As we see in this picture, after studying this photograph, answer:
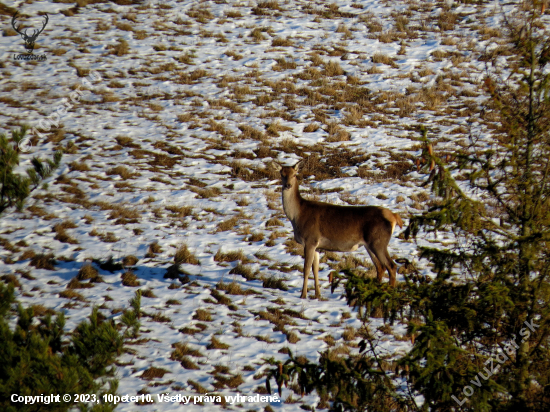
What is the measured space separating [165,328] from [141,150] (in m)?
9.79

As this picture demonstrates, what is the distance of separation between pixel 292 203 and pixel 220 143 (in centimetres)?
822

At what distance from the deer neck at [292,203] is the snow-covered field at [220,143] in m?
1.32

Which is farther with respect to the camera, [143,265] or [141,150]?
[141,150]

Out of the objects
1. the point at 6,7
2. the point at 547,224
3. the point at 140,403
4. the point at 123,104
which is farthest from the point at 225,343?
the point at 6,7

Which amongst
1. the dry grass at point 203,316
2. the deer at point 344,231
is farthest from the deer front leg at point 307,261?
the dry grass at point 203,316

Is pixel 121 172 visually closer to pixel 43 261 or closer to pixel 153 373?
pixel 43 261

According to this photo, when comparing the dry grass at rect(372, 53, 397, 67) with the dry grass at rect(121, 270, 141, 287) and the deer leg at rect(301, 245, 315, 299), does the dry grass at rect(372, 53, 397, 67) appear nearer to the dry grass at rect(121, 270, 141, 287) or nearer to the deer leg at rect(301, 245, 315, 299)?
the deer leg at rect(301, 245, 315, 299)

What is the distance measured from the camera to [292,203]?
10922 millimetres

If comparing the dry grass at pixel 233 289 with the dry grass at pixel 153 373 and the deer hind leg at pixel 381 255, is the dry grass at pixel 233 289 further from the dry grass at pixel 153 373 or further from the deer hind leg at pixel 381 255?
the dry grass at pixel 153 373

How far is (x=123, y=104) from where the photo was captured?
2067cm

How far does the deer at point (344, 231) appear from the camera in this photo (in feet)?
33.5

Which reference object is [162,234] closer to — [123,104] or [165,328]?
[165,328]

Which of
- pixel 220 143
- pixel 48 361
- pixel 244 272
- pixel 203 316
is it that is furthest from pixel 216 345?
pixel 220 143

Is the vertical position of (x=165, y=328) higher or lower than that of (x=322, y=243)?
lower
